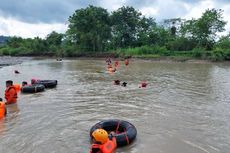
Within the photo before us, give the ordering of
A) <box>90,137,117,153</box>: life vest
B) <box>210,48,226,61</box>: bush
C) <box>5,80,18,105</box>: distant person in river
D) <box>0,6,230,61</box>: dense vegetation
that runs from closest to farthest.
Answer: <box>90,137,117,153</box>: life vest
<box>5,80,18,105</box>: distant person in river
<box>210,48,226,61</box>: bush
<box>0,6,230,61</box>: dense vegetation

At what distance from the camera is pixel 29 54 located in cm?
6494

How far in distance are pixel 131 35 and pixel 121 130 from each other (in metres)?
54.2

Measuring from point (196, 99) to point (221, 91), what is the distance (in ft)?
10.8

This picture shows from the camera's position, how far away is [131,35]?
61.4 meters

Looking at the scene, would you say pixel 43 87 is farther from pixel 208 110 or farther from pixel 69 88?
pixel 208 110

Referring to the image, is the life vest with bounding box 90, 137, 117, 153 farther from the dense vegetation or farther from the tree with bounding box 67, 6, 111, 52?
the tree with bounding box 67, 6, 111, 52

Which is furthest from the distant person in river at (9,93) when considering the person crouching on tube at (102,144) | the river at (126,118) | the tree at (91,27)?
the tree at (91,27)

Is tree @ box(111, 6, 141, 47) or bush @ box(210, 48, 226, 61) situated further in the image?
tree @ box(111, 6, 141, 47)

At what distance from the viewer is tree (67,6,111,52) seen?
184 feet

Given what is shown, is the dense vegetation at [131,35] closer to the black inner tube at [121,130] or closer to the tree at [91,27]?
the tree at [91,27]

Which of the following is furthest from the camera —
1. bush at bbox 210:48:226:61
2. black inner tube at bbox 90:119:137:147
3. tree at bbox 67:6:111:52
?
tree at bbox 67:6:111:52

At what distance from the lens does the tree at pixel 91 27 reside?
2211 inches

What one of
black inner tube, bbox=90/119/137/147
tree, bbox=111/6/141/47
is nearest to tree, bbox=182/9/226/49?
tree, bbox=111/6/141/47

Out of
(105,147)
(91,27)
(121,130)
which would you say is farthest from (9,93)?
(91,27)
